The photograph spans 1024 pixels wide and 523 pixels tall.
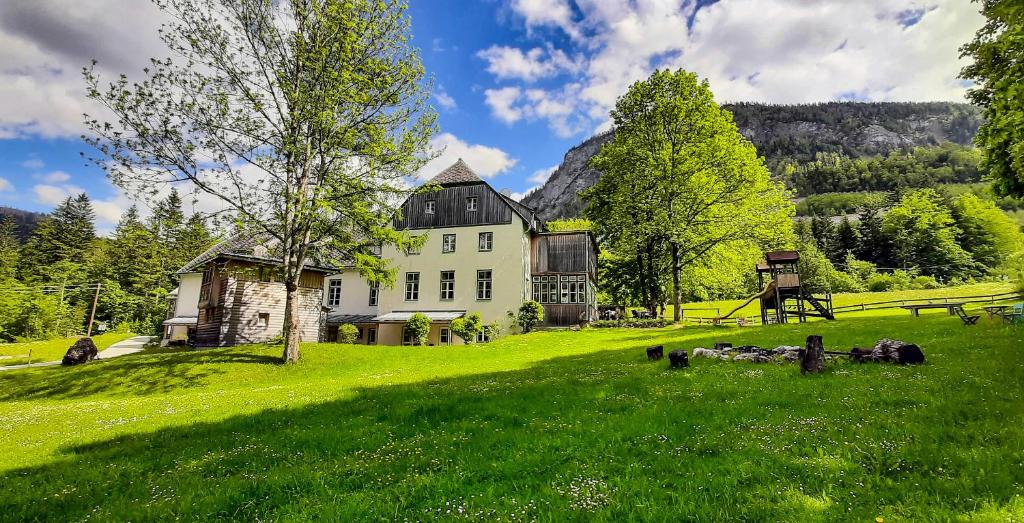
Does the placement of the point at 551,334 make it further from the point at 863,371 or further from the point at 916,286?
the point at 916,286

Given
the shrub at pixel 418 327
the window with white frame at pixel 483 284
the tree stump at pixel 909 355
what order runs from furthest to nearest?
the window with white frame at pixel 483 284
the shrub at pixel 418 327
the tree stump at pixel 909 355

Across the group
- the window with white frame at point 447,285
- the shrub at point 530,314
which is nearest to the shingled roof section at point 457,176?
the window with white frame at point 447,285

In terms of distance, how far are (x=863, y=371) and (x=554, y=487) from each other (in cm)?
985

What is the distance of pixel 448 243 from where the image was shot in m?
41.6

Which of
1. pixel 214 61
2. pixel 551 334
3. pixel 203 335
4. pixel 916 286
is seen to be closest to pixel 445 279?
pixel 551 334

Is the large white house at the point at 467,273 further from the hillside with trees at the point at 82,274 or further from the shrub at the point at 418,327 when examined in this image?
the hillside with trees at the point at 82,274

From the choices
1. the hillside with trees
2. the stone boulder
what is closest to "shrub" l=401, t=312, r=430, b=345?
the stone boulder

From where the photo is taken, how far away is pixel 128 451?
7.76 metres

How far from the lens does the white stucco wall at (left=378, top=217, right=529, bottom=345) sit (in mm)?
39188

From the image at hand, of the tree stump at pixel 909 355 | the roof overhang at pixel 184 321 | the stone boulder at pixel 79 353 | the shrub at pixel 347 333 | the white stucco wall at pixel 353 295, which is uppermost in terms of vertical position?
the white stucco wall at pixel 353 295

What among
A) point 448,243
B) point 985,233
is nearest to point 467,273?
point 448,243

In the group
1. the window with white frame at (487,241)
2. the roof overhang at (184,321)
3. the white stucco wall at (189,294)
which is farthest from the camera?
the white stucco wall at (189,294)

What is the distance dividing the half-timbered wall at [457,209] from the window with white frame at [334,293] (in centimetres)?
904

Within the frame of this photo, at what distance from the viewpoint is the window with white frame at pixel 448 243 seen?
41375 millimetres
